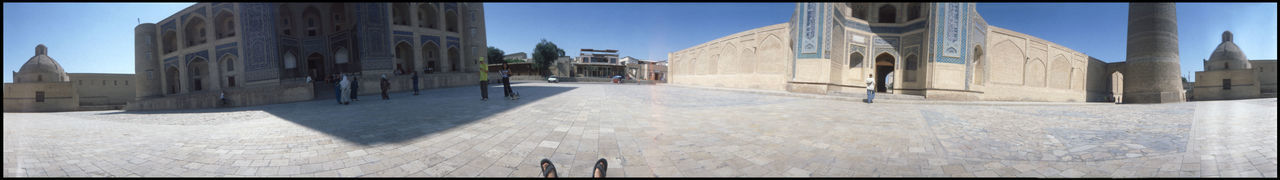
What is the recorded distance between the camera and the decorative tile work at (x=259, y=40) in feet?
53.0

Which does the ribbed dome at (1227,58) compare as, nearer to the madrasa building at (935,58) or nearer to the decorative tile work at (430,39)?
the madrasa building at (935,58)

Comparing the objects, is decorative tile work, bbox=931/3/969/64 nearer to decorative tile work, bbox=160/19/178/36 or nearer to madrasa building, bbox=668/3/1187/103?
madrasa building, bbox=668/3/1187/103

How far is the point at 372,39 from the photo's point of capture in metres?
14.5

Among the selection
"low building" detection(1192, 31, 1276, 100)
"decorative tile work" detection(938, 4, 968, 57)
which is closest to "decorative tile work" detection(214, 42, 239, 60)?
"decorative tile work" detection(938, 4, 968, 57)

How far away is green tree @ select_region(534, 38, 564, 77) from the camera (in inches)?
1388

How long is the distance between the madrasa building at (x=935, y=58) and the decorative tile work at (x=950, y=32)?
0.03m

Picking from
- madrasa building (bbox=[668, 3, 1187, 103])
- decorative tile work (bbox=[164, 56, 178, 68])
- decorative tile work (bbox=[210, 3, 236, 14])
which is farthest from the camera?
decorative tile work (bbox=[164, 56, 178, 68])

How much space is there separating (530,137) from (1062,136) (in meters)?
5.31

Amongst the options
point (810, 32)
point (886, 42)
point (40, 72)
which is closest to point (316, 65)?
point (40, 72)

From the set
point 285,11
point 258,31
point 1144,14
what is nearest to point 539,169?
point 1144,14

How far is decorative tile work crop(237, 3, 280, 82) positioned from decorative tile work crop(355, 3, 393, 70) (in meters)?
5.48

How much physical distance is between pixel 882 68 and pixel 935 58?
3.83 metres

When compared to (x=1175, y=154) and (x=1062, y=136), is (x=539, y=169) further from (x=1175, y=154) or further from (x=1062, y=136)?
(x=1062, y=136)

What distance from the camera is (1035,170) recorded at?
2408mm
